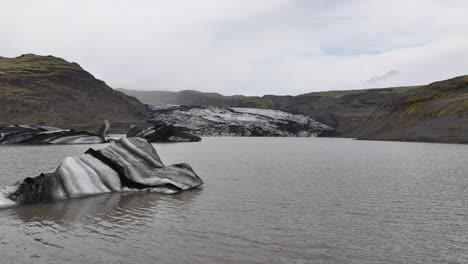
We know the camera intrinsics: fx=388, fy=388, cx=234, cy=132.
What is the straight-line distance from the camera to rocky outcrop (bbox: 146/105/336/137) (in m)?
140

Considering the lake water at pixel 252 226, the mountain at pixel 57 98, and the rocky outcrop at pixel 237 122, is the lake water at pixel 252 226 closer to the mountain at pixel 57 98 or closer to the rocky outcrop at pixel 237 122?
the mountain at pixel 57 98

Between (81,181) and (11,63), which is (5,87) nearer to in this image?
(11,63)

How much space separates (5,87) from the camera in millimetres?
128625

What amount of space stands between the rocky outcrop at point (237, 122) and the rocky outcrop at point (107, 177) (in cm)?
11275

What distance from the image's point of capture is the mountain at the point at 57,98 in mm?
119750

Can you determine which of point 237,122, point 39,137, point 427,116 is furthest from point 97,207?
point 237,122

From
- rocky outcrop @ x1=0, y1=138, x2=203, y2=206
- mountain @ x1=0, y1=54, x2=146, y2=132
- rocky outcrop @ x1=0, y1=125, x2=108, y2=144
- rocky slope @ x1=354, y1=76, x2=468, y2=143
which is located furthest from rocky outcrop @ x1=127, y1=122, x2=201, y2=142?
rocky outcrop @ x1=0, y1=138, x2=203, y2=206

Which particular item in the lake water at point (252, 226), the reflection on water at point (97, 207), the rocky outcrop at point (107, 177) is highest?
the rocky outcrop at point (107, 177)

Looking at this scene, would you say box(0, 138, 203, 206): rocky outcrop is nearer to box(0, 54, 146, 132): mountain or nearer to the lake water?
the lake water

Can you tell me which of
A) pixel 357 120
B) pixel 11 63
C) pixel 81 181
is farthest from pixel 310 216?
pixel 11 63

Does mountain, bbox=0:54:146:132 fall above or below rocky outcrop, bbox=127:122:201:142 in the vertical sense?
above

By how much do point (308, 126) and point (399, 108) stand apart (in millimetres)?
44924

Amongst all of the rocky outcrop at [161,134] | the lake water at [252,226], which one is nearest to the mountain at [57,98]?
the rocky outcrop at [161,134]

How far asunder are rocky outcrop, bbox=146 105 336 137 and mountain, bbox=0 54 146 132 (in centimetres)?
1475
